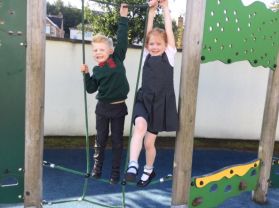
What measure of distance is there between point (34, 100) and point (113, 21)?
7014mm

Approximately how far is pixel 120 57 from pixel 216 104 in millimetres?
3712

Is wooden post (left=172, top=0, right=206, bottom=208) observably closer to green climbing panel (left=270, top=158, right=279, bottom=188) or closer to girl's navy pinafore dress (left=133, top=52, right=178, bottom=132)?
girl's navy pinafore dress (left=133, top=52, right=178, bottom=132)

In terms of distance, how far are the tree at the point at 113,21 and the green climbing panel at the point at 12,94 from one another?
18.4 feet

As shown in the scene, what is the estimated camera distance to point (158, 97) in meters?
3.00

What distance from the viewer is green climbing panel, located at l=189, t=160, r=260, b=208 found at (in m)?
3.36

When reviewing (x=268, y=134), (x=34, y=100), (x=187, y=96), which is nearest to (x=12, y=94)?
(x=34, y=100)

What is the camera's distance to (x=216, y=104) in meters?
6.56

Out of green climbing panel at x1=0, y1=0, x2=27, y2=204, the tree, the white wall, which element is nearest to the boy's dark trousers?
green climbing panel at x1=0, y1=0, x2=27, y2=204

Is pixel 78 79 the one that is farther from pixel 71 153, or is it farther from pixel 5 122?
pixel 5 122

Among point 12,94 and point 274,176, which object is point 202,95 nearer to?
point 274,176

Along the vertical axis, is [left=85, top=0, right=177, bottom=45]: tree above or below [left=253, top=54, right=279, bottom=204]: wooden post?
above

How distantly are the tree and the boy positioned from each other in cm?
531

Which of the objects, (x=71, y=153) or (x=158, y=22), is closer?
(x=71, y=153)

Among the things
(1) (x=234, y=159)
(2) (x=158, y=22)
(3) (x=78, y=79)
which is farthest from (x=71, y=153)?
(2) (x=158, y=22)
